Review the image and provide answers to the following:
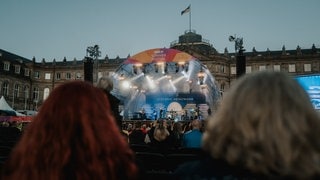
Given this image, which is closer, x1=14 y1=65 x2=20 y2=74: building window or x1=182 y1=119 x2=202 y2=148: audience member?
x1=182 y1=119 x2=202 y2=148: audience member

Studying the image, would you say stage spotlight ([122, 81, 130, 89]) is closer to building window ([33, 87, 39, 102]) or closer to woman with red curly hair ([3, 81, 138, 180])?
woman with red curly hair ([3, 81, 138, 180])

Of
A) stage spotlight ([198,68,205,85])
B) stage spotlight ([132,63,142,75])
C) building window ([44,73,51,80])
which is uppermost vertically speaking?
building window ([44,73,51,80])

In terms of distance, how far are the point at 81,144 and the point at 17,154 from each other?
404 mm

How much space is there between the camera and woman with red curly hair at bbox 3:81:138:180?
5.96 feet

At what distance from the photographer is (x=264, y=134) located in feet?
5.26

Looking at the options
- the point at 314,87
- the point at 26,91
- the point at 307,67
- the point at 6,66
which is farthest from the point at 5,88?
the point at 314,87

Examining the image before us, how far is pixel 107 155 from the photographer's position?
188 cm

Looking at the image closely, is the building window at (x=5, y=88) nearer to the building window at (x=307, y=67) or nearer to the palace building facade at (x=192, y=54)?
the palace building facade at (x=192, y=54)

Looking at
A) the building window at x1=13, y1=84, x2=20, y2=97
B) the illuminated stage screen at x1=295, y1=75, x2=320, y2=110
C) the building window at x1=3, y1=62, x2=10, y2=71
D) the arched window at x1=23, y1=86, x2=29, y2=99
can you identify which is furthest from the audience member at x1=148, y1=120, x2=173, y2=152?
the arched window at x1=23, y1=86, x2=29, y2=99

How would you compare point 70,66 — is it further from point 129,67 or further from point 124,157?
point 124,157

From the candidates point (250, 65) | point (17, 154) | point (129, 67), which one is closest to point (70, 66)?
point (250, 65)

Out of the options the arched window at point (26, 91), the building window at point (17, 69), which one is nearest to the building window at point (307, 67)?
the arched window at point (26, 91)

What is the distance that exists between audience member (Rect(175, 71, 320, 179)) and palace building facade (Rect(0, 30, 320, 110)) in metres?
55.3

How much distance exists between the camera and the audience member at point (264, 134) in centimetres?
157
